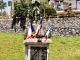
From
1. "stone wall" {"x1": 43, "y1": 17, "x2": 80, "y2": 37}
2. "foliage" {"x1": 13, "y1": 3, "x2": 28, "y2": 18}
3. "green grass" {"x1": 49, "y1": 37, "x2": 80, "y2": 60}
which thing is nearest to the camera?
"green grass" {"x1": 49, "y1": 37, "x2": 80, "y2": 60}

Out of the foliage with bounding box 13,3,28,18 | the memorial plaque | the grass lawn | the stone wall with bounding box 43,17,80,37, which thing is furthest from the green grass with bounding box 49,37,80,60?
the foliage with bounding box 13,3,28,18

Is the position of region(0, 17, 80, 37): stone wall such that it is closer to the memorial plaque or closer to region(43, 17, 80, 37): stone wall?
region(43, 17, 80, 37): stone wall

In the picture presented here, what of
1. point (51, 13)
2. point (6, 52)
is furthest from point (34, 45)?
point (51, 13)

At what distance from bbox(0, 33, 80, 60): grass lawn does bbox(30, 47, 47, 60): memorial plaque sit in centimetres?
476

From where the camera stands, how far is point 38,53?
687 cm

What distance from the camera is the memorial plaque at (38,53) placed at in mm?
6836

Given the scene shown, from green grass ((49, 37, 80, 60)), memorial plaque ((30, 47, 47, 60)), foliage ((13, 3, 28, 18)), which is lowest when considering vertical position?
green grass ((49, 37, 80, 60))

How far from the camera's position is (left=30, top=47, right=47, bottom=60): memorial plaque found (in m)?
6.84

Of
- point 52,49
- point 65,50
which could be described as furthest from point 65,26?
point 52,49

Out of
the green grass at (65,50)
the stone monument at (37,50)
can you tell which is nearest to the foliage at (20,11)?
the green grass at (65,50)

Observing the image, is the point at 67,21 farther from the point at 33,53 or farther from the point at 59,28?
the point at 33,53

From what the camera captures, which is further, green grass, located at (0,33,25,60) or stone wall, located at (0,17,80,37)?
stone wall, located at (0,17,80,37)

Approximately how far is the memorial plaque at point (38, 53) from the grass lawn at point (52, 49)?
4.76 m

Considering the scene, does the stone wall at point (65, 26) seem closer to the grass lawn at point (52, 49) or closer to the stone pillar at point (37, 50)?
the grass lawn at point (52, 49)
